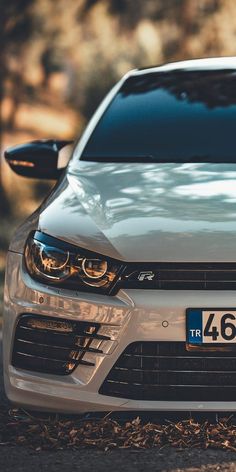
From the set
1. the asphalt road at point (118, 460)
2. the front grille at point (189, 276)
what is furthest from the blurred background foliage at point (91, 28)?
the front grille at point (189, 276)

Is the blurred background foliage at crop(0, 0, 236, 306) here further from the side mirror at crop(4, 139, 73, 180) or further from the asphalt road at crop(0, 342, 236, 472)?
the asphalt road at crop(0, 342, 236, 472)

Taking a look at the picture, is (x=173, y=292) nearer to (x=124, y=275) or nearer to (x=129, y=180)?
(x=124, y=275)

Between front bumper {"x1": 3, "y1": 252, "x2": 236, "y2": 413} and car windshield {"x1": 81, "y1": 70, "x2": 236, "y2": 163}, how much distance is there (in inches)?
47.1

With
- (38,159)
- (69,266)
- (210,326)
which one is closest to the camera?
(210,326)

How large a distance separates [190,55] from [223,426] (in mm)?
12177

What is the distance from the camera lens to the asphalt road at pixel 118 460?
4152mm

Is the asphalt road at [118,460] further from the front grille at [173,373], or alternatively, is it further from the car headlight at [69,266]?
the car headlight at [69,266]

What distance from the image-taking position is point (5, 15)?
15609 millimetres

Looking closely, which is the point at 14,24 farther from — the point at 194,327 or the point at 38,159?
the point at 194,327

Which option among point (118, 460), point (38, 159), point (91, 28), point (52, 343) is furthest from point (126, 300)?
point (91, 28)

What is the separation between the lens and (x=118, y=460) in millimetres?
4258

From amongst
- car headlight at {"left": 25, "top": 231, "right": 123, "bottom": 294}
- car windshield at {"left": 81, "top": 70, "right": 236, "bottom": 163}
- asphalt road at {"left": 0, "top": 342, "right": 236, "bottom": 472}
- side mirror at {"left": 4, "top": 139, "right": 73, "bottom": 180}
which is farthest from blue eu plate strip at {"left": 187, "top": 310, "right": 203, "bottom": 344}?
side mirror at {"left": 4, "top": 139, "right": 73, "bottom": 180}

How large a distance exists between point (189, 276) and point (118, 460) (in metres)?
0.72

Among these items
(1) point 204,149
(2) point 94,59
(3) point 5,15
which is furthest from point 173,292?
(2) point 94,59
